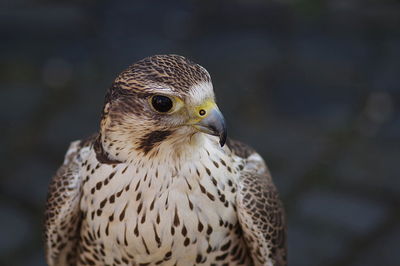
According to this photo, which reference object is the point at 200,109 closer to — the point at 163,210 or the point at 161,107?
the point at 161,107

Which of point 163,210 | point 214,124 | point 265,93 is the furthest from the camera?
point 265,93

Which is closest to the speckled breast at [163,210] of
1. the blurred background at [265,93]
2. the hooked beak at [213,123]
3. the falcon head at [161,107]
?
the falcon head at [161,107]

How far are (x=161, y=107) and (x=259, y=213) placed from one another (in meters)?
0.67

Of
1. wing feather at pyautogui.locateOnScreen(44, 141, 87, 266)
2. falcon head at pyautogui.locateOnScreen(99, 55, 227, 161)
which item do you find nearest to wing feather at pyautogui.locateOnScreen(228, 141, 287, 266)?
falcon head at pyautogui.locateOnScreen(99, 55, 227, 161)

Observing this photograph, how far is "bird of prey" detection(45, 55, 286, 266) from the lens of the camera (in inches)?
95.8

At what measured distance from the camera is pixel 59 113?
21.0 ft

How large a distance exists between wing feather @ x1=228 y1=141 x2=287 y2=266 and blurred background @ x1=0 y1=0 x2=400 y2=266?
6.52 ft

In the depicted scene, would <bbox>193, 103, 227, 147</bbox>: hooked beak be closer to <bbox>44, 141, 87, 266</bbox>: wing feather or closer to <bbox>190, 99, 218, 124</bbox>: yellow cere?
<bbox>190, 99, 218, 124</bbox>: yellow cere

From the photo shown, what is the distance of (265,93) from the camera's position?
6719mm

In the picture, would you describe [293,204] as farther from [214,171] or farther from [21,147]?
[214,171]

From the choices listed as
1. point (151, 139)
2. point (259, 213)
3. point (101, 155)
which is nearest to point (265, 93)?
point (259, 213)

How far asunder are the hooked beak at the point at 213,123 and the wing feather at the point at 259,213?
43 centimetres

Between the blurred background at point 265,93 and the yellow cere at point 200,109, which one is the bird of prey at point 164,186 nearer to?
the yellow cere at point 200,109

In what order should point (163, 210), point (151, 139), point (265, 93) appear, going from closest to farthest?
1. point (151, 139)
2. point (163, 210)
3. point (265, 93)
